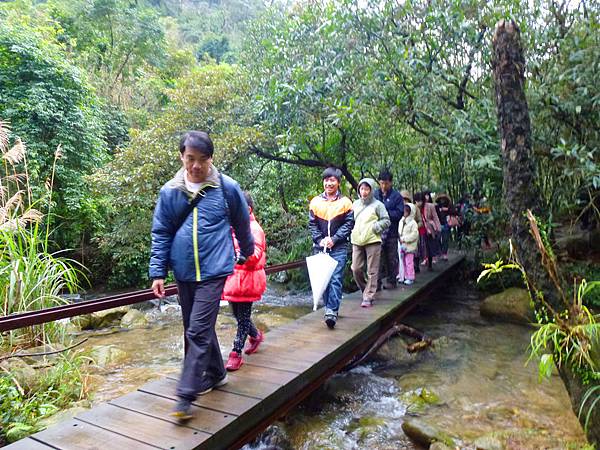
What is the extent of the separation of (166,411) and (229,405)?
16.3 inches

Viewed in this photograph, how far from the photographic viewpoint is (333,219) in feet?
14.7

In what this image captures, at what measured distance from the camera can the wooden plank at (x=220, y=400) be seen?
277 cm

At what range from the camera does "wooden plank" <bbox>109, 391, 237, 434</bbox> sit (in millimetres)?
2566

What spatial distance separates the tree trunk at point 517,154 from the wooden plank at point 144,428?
92.3 inches

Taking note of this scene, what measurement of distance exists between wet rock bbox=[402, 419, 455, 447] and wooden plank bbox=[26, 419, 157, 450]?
91.8 inches

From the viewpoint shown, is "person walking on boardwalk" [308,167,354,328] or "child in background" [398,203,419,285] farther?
"child in background" [398,203,419,285]

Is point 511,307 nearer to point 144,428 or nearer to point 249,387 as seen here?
point 249,387

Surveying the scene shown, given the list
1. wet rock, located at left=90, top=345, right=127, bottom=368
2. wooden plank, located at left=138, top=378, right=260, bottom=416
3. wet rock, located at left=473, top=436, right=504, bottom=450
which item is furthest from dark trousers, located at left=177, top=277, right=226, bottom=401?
wet rock, located at left=90, top=345, right=127, bottom=368

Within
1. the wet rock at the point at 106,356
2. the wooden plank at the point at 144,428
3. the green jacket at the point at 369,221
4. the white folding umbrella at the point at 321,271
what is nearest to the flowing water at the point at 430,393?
the wet rock at the point at 106,356

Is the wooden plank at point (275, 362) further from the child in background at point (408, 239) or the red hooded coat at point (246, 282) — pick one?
the child in background at point (408, 239)

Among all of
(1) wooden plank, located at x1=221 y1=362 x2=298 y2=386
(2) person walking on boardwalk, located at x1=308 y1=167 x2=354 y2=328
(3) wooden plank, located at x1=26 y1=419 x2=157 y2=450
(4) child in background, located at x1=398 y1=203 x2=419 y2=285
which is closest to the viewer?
(3) wooden plank, located at x1=26 y1=419 x2=157 y2=450

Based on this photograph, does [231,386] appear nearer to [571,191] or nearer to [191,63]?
[571,191]

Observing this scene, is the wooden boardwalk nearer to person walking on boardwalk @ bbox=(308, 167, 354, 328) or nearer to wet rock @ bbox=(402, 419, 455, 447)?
person walking on boardwalk @ bbox=(308, 167, 354, 328)

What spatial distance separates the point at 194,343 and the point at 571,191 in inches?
212
